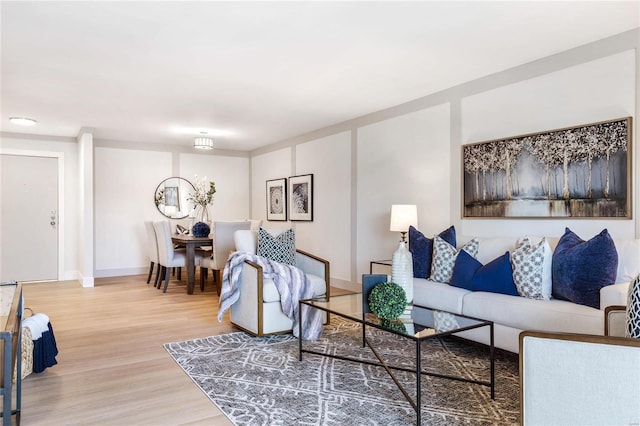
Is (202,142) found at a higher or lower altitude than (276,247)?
higher

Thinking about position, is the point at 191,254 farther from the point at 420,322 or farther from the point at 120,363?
the point at 420,322

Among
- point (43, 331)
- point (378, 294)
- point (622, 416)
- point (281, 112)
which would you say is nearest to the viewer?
point (622, 416)

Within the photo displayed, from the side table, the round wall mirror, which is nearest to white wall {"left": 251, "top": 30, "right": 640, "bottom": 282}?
the side table

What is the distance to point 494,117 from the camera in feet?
12.8

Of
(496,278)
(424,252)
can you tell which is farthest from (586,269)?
(424,252)

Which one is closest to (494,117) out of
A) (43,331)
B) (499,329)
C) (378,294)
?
(499,329)

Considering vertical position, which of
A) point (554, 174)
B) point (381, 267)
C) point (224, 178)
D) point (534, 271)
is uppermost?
point (224, 178)

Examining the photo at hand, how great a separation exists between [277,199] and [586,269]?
549 cm

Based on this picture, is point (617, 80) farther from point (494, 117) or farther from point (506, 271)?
point (506, 271)

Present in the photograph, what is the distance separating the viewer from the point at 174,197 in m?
7.84

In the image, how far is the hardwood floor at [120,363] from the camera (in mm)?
2279

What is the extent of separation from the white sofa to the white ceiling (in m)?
1.56

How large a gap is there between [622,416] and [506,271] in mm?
1849

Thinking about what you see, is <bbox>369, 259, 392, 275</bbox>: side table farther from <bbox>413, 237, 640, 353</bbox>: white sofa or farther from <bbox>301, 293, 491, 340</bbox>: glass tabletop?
<bbox>301, 293, 491, 340</bbox>: glass tabletop
